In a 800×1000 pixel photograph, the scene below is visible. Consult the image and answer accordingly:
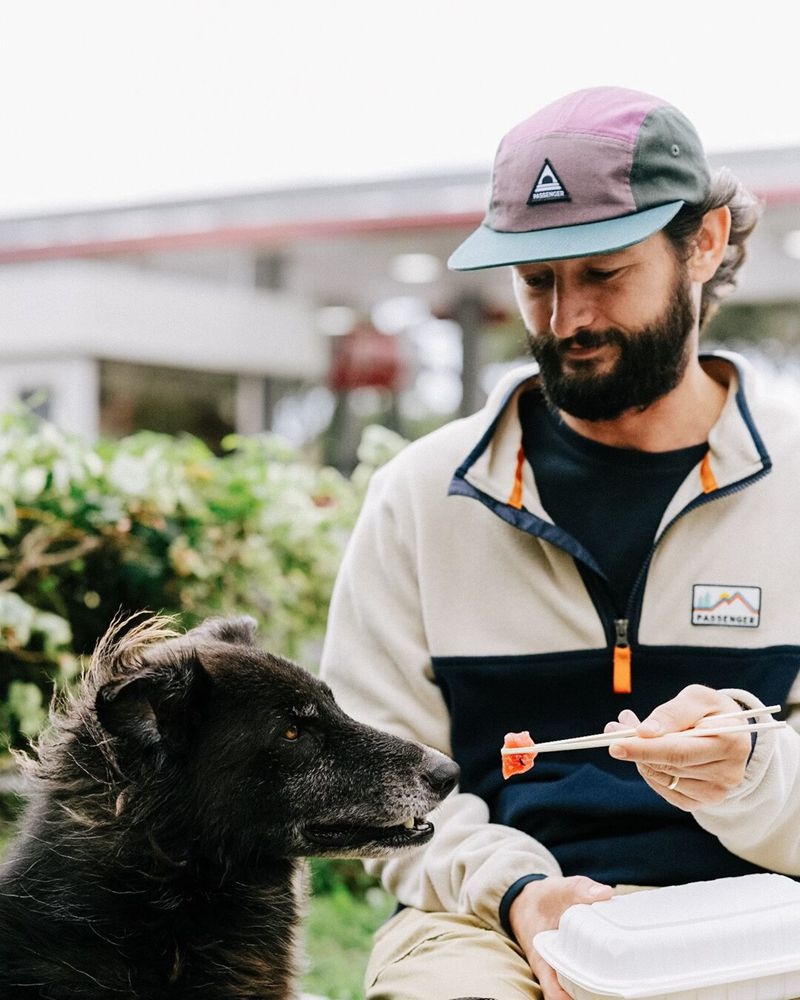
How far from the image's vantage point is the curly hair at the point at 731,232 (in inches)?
94.3

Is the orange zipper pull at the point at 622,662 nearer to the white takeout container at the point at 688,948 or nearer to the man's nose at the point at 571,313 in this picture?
the white takeout container at the point at 688,948

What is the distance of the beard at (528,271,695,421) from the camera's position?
92.4 inches

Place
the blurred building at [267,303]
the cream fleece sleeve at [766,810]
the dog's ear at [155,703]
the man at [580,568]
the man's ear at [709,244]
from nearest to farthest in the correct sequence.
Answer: the dog's ear at [155,703] → the cream fleece sleeve at [766,810] → the man at [580,568] → the man's ear at [709,244] → the blurred building at [267,303]

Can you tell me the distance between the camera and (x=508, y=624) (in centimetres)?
233

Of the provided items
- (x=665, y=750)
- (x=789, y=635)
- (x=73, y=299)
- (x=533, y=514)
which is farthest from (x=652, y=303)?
(x=73, y=299)

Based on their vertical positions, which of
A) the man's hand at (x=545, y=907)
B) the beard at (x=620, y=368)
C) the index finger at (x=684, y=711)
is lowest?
the man's hand at (x=545, y=907)

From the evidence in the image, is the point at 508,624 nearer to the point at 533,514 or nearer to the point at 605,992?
the point at 533,514

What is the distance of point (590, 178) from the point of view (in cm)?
221

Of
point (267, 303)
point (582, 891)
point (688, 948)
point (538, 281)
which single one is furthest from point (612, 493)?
point (267, 303)

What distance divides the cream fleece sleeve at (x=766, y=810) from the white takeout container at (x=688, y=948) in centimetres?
20

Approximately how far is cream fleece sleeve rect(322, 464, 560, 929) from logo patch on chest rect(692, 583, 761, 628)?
57 cm

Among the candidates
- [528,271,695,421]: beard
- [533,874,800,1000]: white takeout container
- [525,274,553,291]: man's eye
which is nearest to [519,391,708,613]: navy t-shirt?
[528,271,695,421]: beard

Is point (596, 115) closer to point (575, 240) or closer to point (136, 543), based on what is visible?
point (575, 240)

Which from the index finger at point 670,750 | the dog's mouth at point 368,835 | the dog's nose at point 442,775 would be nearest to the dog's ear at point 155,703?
the dog's mouth at point 368,835
